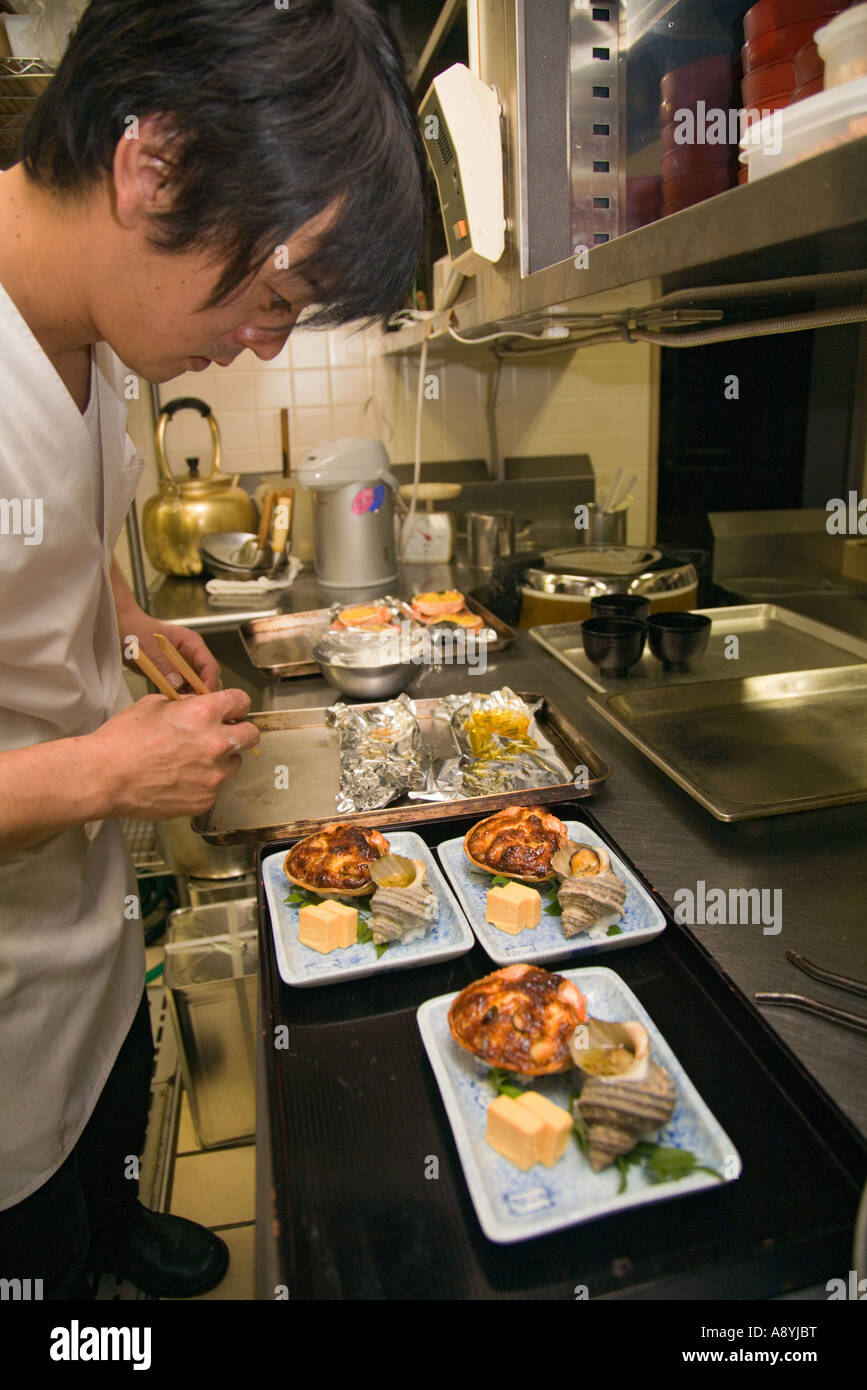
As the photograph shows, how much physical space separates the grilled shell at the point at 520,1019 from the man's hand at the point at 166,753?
372 mm

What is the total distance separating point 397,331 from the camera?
7.84ft

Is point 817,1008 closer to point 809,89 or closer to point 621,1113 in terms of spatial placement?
point 621,1113

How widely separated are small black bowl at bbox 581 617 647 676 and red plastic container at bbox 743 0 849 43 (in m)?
0.95

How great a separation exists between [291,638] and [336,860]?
1080 mm

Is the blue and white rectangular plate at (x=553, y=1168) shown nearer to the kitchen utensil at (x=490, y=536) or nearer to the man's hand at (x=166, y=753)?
the man's hand at (x=166, y=753)

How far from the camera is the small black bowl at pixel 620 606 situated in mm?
1701

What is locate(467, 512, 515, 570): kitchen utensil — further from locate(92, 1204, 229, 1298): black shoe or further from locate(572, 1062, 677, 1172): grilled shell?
locate(572, 1062, 677, 1172): grilled shell

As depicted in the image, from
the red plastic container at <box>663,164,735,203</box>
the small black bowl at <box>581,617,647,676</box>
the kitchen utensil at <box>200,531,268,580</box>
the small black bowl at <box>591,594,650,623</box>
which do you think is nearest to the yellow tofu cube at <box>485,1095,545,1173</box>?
the red plastic container at <box>663,164,735,203</box>

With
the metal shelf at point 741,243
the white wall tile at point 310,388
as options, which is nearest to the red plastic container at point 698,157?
the metal shelf at point 741,243

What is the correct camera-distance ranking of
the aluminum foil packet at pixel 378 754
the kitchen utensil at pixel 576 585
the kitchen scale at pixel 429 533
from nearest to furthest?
the aluminum foil packet at pixel 378 754
the kitchen utensil at pixel 576 585
the kitchen scale at pixel 429 533

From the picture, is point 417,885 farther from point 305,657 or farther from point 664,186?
point 305,657

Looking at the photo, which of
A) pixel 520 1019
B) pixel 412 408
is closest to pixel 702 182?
pixel 520 1019

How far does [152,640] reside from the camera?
1327mm

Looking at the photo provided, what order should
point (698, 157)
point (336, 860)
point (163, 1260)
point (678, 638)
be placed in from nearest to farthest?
point (698, 157) < point (336, 860) < point (163, 1260) < point (678, 638)
